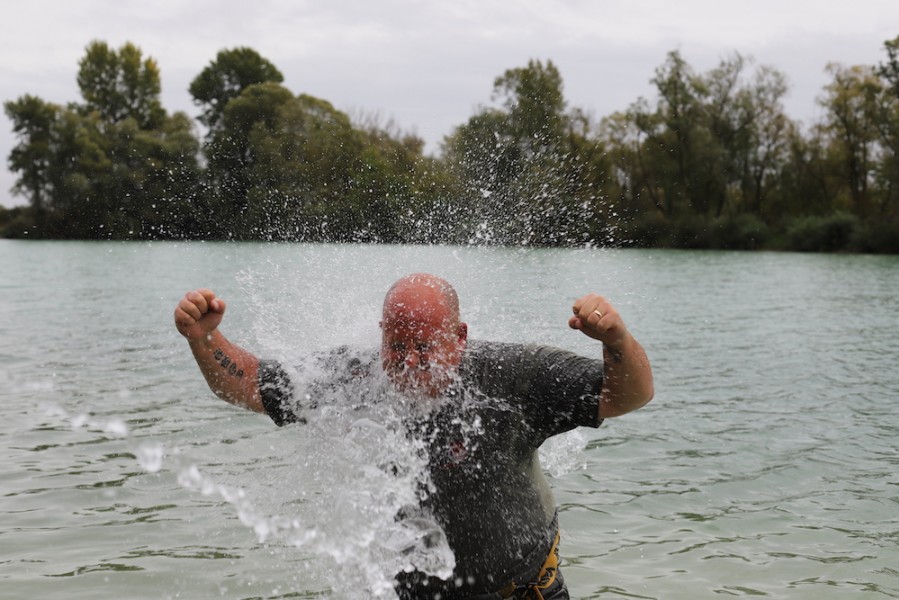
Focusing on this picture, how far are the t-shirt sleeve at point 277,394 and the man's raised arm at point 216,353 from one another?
28mm

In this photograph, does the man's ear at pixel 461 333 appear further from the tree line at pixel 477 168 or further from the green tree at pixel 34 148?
the green tree at pixel 34 148

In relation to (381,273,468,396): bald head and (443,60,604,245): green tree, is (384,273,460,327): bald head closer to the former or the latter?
(381,273,468,396): bald head

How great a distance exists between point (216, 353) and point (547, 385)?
1.37 metres

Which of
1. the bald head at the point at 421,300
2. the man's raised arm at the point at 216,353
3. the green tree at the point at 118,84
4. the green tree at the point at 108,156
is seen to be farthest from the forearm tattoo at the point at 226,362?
the green tree at the point at 118,84

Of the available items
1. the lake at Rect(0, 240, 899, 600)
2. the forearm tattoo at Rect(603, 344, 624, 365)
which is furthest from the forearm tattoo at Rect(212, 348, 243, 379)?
the forearm tattoo at Rect(603, 344, 624, 365)

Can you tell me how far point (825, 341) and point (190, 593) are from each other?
16056 millimetres

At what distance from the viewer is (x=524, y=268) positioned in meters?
17.6

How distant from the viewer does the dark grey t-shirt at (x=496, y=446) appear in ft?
11.5

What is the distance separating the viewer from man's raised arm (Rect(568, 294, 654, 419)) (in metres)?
3.21

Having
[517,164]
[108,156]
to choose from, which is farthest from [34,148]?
[517,164]

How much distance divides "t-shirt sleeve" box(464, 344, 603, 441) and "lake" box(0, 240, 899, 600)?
27.0 inches

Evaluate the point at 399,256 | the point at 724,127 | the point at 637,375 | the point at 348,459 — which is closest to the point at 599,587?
the point at 348,459

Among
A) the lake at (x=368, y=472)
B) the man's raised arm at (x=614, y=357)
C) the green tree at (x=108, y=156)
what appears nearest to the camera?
the man's raised arm at (x=614, y=357)

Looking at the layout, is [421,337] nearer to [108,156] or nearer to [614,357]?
[614,357]
